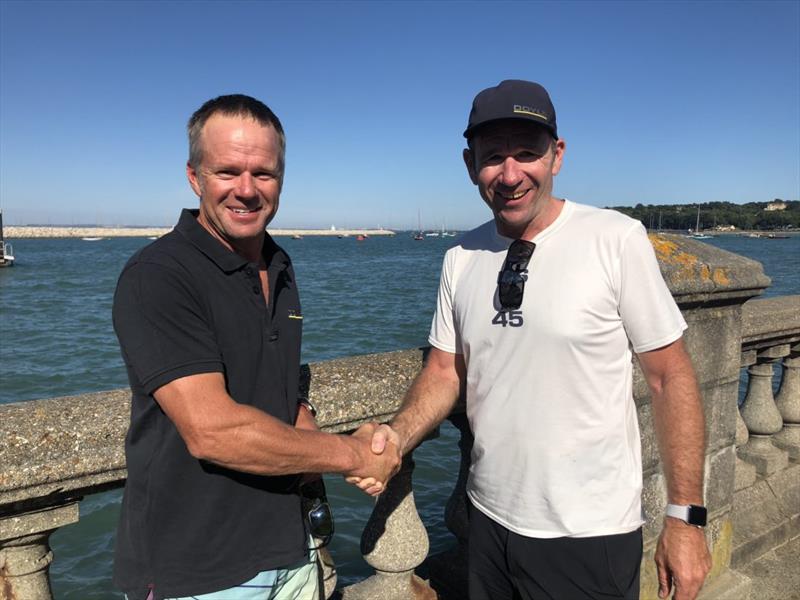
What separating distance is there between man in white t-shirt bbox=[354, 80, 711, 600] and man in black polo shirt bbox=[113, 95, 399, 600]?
1.21 ft

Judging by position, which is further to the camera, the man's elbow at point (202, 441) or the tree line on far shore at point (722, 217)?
the tree line on far shore at point (722, 217)

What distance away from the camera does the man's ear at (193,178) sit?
1874 millimetres

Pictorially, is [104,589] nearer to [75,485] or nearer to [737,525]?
[75,485]

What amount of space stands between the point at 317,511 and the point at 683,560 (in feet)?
4.03

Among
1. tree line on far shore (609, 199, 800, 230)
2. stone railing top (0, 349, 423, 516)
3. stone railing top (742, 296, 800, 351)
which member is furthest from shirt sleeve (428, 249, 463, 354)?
tree line on far shore (609, 199, 800, 230)

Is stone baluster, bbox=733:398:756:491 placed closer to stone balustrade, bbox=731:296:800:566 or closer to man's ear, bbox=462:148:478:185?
stone balustrade, bbox=731:296:800:566

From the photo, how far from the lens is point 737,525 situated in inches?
138

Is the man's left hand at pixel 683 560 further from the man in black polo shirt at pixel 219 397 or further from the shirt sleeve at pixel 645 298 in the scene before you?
the man in black polo shirt at pixel 219 397

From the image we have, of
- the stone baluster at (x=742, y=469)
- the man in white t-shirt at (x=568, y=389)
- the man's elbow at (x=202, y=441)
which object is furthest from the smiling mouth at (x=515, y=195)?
the stone baluster at (x=742, y=469)

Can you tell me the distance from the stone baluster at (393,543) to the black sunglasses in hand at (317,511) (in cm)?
38

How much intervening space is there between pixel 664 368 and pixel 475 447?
71 centimetres

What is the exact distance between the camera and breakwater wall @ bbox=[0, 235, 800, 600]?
5.83ft

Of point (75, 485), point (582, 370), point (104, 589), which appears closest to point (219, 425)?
point (75, 485)

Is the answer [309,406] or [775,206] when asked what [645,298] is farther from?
[775,206]
